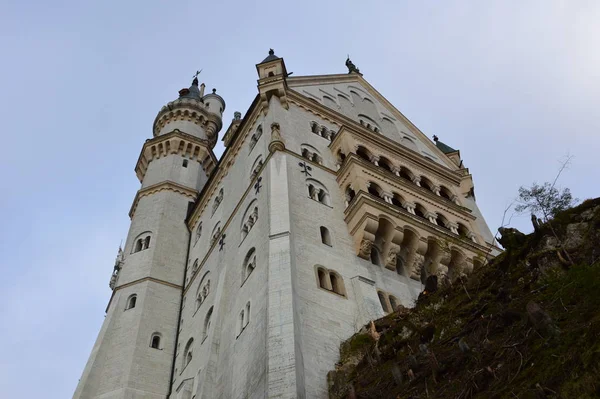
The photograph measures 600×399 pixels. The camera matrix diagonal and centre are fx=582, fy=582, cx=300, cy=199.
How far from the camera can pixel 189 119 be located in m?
48.0

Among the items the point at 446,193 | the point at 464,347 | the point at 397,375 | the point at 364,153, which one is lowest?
the point at 464,347

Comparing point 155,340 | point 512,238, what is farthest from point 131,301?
point 512,238

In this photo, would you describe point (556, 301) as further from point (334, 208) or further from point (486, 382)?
point (334, 208)

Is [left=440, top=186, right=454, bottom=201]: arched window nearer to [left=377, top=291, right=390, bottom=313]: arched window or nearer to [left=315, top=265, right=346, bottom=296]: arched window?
[left=377, top=291, right=390, bottom=313]: arched window

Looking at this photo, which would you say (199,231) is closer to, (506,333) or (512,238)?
(512,238)

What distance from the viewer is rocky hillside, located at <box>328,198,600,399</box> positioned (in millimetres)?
9844

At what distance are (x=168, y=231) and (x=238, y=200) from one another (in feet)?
29.7

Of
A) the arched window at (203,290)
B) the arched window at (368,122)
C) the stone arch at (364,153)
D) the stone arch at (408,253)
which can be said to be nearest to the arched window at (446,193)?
the stone arch at (364,153)

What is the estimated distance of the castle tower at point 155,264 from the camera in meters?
27.9

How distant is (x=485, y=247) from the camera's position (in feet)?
91.0

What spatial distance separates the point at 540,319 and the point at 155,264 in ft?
87.5

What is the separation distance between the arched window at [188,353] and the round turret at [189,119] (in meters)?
21.7

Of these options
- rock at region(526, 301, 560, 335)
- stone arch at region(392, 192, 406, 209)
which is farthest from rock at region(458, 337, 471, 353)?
stone arch at region(392, 192, 406, 209)

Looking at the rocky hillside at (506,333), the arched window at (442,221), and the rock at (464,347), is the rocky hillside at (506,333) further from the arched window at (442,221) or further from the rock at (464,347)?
the arched window at (442,221)
